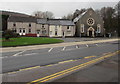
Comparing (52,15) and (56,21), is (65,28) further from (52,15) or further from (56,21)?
(52,15)

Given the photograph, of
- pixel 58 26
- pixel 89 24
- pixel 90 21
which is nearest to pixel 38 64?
pixel 58 26

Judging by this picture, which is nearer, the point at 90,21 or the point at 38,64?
the point at 38,64

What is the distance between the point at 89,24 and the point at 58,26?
14179mm

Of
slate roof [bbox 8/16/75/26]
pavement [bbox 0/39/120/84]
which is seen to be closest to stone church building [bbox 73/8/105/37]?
slate roof [bbox 8/16/75/26]

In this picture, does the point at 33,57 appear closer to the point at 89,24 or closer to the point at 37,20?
the point at 37,20

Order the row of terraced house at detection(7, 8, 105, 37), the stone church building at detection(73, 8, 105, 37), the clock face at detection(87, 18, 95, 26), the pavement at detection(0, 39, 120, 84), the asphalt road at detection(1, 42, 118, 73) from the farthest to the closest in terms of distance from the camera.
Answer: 1. the clock face at detection(87, 18, 95, 26)
2. the stone church building at detection(73, 8, 105, 37)
3. the row of terraced house at detection(7, 8, 105, 37)
4. the asphalt road at detection(1, 42, 118, 73)
5. the pavement at detection(0, 39, 120, 84)

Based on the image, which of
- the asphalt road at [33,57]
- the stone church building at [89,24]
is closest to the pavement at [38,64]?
the asphalt road at [33,57]

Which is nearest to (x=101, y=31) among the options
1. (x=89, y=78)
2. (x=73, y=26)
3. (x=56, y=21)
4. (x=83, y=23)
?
(x=83, y=23)

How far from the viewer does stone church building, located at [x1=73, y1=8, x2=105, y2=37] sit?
51281mm

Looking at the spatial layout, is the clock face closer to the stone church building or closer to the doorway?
the stone church building

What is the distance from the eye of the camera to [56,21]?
2071 inches

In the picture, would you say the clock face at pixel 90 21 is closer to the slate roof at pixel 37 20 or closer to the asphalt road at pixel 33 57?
the slate roof at pixel 37 20

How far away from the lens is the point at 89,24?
52.2 meters

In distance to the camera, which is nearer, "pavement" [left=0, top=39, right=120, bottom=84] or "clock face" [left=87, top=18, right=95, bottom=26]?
"pavement" [left=0, top=39, right=120, bottom=84]
